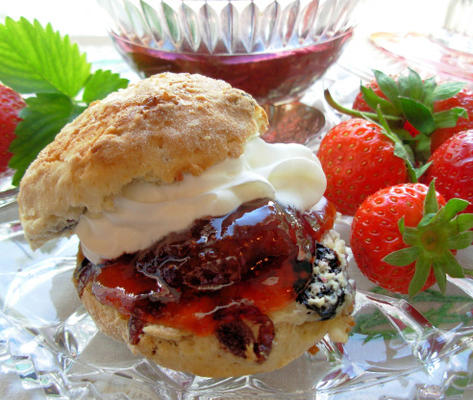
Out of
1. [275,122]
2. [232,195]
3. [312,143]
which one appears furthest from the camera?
[275,122]

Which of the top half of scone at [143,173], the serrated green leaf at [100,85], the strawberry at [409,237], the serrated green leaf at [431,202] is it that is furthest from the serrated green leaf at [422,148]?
the serrated green leaf at [100,85]

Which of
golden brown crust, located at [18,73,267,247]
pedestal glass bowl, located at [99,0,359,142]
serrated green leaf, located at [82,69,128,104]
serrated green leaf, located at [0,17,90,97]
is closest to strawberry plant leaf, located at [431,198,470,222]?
golden brown crust, located at [18,73,267,247]

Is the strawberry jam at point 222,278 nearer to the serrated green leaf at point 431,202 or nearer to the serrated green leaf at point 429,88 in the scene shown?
the serrated green leaf at point 431,202

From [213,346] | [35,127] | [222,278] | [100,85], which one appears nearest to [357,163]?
[222,278]

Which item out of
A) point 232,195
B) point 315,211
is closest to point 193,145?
point 232,195

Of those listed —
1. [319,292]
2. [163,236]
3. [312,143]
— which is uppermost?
[163,236]

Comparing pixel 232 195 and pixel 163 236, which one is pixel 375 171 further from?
pixel 163 236

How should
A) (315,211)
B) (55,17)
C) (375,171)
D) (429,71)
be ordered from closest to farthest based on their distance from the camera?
1. (315,211)
2. (375,171)
3. (429,71)
4. (55,17)
